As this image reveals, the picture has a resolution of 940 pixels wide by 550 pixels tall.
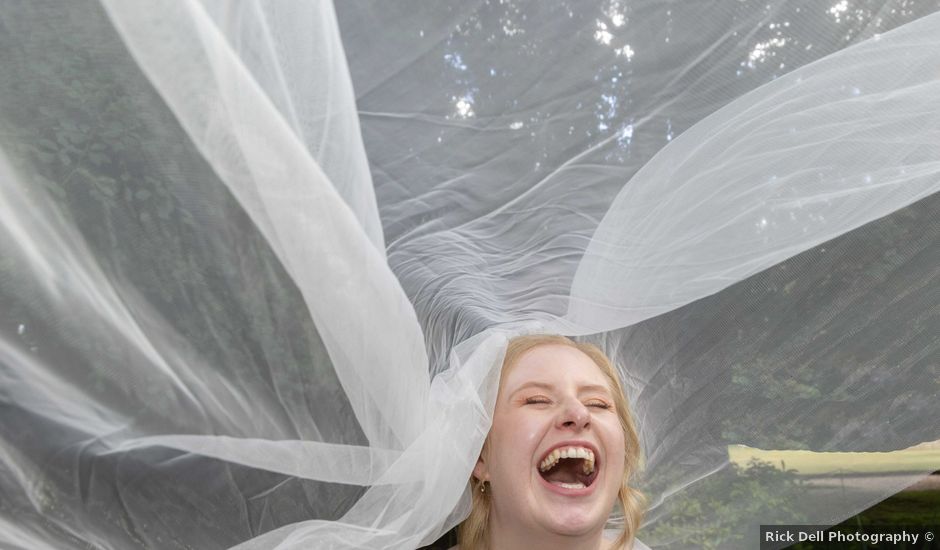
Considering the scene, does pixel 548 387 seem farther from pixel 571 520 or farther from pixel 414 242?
pixel 414 242

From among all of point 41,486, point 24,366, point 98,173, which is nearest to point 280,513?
point 41,486

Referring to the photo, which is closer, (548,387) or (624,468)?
(548,387)

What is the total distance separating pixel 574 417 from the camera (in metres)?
1.70

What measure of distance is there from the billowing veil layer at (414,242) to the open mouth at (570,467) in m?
0.17

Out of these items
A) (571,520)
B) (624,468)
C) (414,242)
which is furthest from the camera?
(624,468)

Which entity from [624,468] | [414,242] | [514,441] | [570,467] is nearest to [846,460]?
[624,468]

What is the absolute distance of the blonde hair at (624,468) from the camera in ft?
6.02

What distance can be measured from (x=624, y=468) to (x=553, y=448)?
292mm

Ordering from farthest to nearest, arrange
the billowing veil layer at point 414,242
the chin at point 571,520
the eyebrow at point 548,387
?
the eyebrow at point 548,387 < the chin at point 571,520 < the billowing veil layer at point 414,242

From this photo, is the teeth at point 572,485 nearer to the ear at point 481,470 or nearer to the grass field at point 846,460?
the ear at point 481,470

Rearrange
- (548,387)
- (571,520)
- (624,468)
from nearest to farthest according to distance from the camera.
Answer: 1. (571,520)
2. (548,387)
3. (624,468)

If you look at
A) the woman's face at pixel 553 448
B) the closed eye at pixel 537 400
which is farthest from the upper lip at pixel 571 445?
the closed eye at pixel 537 400

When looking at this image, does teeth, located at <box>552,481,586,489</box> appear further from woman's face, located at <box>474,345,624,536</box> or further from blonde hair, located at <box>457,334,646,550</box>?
blonde hair, located at <box>457,334,646,550</box>

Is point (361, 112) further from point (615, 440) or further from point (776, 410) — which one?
point (776, 410)
